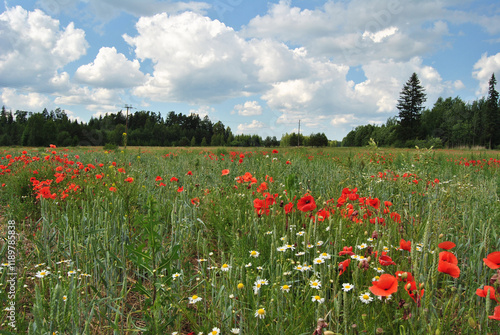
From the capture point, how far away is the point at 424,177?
400 cm

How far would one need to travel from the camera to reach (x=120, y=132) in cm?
6981

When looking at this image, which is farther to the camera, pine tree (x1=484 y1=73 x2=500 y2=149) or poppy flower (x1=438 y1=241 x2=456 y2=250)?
pine tree (x1=484 y1=73 x2=500 y2=149)

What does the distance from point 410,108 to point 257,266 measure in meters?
72.4

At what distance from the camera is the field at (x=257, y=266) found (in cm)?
131

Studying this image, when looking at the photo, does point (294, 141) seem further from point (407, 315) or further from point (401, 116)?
point (407, 315)

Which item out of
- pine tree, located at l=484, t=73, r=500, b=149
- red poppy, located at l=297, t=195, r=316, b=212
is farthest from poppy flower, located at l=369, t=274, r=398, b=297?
pine tree, located at l=484, t=73, r=500, b=149

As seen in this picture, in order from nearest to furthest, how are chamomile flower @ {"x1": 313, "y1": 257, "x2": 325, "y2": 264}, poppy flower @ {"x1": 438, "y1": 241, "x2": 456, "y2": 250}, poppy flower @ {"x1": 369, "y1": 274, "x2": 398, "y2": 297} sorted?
poppy flower @ {"x1": 369, "y1": 274, "x2": 398, "y2": 297}
poppy flower @ {"x1": 438, "y1": 241, "x2": 456, "y2": 250}
chamomile flower @ {"x1": 313, "y1": 257, "x2": 325, "y2": 264}

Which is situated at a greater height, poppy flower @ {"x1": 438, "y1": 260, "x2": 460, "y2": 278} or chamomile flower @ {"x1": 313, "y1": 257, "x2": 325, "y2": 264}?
poppy flower @ {"x1": 438, "y1": 260, "x2": 460, "y2": 278}

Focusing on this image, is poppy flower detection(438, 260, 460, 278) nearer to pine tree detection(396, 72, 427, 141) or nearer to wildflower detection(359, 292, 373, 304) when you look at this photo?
wildflower detection(359, 292, 373, 304)

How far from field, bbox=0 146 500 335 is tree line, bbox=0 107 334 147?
34685 mm

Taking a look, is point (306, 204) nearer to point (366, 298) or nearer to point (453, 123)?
point (366, 298)

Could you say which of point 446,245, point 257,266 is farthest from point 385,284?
point 257,266

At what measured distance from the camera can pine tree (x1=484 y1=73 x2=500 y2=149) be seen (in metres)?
60.1

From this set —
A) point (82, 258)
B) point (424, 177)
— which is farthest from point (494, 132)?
point (82, 258)
